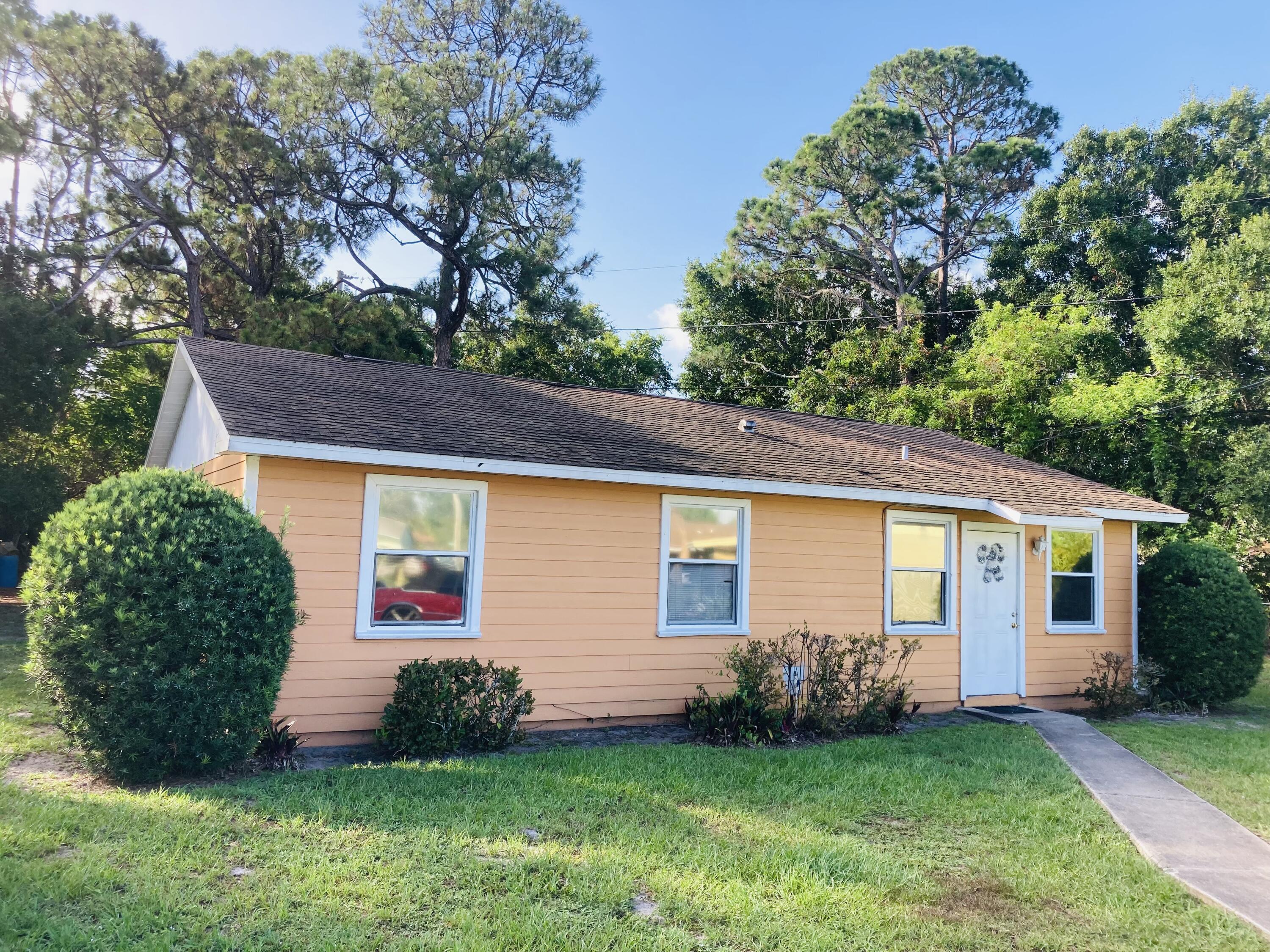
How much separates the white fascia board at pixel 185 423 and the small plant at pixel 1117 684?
10381 mm

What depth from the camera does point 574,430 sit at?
9.61 m

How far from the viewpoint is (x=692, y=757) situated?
7.16 meters

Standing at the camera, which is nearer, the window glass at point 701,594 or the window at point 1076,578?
the window glass at point 701,594

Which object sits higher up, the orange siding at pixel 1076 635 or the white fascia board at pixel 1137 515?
the white fascia board at pixel 1137 515

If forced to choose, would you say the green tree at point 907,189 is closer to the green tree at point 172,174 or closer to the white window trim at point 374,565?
the green tree at point 172,174

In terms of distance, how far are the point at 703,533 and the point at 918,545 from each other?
9.95 feet

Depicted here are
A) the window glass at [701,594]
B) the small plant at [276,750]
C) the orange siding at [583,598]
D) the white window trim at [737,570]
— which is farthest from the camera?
the window glass at [701,594]

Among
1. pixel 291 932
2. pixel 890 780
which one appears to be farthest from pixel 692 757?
pixel 291 932

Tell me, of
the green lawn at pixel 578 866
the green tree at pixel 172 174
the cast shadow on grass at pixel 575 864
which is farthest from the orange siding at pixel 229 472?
the green tree at pixel 172 174

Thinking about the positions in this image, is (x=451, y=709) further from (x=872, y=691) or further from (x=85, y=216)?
(x=85, y=216)

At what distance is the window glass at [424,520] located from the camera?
773 centimetres

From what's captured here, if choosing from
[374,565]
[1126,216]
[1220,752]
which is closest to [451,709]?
[374,565]

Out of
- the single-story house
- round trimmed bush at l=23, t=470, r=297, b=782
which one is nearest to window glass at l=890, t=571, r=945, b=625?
the single-story house

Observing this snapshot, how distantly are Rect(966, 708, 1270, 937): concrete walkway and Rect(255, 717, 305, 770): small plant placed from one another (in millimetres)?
5996
